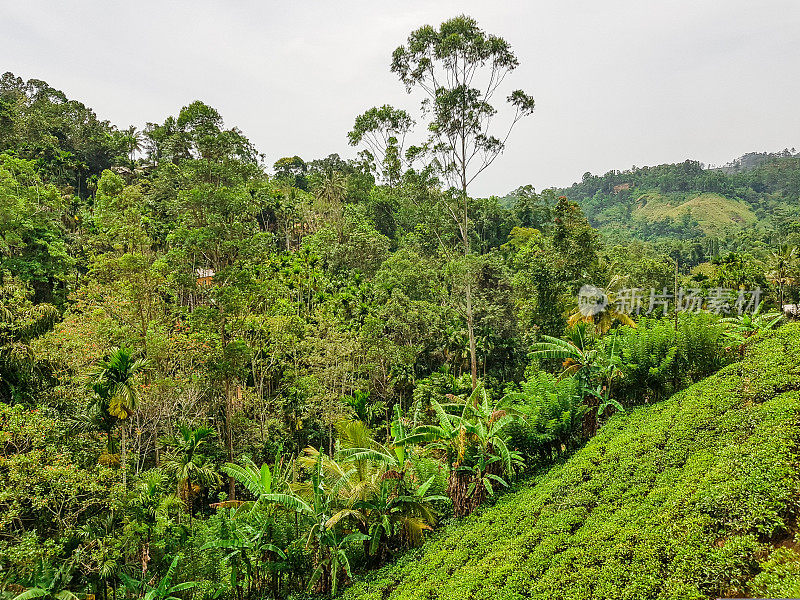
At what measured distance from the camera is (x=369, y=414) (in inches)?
609

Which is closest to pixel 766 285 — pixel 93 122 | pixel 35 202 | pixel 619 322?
pixel 619 322

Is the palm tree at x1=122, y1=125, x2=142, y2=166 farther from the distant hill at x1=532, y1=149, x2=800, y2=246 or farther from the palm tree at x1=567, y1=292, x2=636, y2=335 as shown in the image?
the distant hill at x1=532, y1=149, x2=800, y2=246

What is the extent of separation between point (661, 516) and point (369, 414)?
38.1 feet

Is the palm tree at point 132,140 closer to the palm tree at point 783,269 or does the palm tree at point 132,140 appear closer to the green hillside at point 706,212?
the palm tree at point 783,269

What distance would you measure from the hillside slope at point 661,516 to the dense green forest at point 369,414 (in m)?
0.03

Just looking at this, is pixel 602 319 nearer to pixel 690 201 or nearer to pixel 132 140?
pixel 132 140

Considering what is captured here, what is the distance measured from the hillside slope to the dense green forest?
0.10 ft

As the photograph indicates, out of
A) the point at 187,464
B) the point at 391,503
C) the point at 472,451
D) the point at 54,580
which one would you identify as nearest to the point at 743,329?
the point at 472,451

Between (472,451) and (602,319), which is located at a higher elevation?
(602,319)

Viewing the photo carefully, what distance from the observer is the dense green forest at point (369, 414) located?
5203 millimetres

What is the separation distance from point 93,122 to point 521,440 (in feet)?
148

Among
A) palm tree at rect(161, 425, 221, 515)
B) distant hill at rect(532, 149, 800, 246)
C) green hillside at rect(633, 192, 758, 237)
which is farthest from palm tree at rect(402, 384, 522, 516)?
green hillside at rect(633, 192, 758, 237)

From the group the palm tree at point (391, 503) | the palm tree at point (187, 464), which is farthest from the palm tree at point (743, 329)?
the palm tree at point (187, 464)

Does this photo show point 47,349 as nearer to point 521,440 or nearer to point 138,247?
point 138,247
